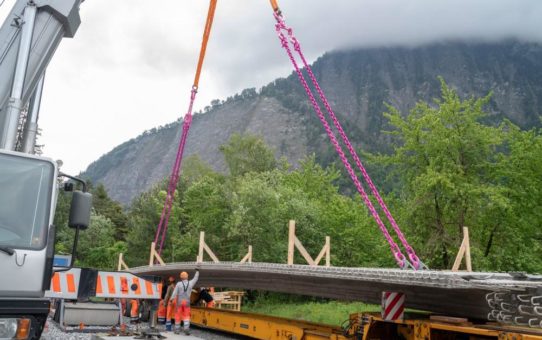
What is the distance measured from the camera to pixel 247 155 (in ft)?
190

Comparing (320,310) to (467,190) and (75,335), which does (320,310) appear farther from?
(75,335)

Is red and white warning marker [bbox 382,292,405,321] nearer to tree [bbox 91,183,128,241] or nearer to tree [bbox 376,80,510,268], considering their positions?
tree [bbox 376,80,510,268]

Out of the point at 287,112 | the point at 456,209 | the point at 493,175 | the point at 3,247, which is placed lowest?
the point at 3,247

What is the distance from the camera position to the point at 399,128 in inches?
959

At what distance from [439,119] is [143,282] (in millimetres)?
17466

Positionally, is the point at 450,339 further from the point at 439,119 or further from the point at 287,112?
the point at 287,112

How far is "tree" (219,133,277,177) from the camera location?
185 ft

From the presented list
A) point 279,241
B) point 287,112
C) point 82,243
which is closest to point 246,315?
point 279,241

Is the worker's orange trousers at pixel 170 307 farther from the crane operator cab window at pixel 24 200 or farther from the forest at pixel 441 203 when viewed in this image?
the crane operator cab window at pixel 24 200

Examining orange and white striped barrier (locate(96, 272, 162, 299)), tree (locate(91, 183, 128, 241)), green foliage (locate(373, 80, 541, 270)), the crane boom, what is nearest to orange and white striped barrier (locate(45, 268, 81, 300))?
orange and white striped barrier (locate(96, 272, 162, 299))

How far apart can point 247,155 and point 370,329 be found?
4965cm

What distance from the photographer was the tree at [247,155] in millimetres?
56312

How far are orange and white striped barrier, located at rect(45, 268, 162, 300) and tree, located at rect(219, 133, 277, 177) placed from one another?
152 ft

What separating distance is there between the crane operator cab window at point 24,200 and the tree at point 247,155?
4957 cm
